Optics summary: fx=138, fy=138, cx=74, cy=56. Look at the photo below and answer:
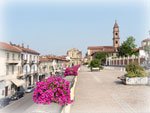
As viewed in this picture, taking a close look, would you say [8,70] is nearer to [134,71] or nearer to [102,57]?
[134,71]

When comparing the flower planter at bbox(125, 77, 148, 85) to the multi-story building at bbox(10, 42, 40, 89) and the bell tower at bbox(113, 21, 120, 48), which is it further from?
the bell tower at bbox(113, 21, 120, 48)

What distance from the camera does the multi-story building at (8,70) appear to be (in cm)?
2105

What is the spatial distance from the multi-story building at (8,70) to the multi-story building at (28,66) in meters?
2.06

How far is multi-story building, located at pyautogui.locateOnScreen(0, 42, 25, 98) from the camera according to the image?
829 inches

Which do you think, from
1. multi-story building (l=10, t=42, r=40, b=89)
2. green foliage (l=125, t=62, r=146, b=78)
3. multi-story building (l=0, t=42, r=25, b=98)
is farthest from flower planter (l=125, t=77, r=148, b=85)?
multi-story building (l=10, t=42, r=40, b=89)

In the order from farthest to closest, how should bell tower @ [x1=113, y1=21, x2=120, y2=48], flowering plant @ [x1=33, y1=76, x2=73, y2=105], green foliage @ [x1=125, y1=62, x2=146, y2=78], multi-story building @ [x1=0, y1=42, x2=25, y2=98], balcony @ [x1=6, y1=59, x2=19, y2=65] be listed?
bell tower @ [x1=113, y1=21, x2=120, y2=48], balcony @ [x1=6, y1=59, x2=19, y2=65], multi-story building @ [x1=0, y1=42, x2=25, y2=98], green foliage @ [x1=125, y1=62, x2=146, y2=78], flowering plant @ [x1=33, y1=76, x2=73, y2=105]

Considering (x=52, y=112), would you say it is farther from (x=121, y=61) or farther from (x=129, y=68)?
(x=121, y=61)

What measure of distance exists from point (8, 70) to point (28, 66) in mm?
8897

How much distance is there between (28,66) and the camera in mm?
31906

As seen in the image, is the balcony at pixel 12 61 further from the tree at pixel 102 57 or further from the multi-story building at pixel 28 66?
the tree at pixel 102 57

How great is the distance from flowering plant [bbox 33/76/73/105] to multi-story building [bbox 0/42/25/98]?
60.6 feet

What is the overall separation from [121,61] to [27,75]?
38.2 meters

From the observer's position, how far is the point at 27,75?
3072 centimetres

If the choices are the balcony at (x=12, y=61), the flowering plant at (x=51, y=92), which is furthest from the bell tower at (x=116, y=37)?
the flowering plant at (x=51, y=92)
